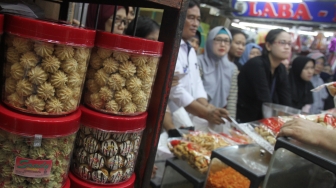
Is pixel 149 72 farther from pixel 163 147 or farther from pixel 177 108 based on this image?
pixel 177 108

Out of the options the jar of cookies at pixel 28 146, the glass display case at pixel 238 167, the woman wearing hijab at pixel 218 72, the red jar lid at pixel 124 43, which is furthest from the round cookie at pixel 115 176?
the woman wearing hijab at pixel 218 72

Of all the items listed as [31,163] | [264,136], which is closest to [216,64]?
[264,136]

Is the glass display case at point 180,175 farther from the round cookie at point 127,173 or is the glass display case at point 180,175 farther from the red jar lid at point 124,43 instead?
the red jar lid at point 124,43

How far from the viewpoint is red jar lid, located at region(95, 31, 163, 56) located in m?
0.57

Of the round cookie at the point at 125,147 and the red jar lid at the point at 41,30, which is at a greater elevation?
the red jar lid at the point at 41,30

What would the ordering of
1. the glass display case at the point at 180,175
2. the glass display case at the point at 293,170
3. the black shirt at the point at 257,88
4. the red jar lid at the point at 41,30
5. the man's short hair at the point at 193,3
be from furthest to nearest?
the black shirt at the point at 257,88 < the man's short hair at the point at 193,3 < the glass display case at the point at 180,175 < the glass display case at the point at 293,170 < the red jar lid at the point at 41,30

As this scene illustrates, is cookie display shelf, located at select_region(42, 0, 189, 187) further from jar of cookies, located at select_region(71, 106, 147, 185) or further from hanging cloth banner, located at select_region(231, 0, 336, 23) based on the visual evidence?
hanging cloth banner, located at select_region(231, 0, 336, 23)

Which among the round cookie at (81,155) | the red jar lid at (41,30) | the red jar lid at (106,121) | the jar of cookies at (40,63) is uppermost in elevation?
the red jar lid at (41,30)

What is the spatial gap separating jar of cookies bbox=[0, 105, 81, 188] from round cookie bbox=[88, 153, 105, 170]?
0.09 metres

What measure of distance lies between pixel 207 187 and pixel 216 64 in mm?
1695

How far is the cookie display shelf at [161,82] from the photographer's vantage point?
0.61 metres

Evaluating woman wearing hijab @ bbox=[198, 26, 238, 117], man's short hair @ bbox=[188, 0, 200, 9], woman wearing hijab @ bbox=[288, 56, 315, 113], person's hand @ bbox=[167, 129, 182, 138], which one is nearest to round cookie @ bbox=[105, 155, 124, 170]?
person's hand @ bbox=[167, 129, 182, 138]

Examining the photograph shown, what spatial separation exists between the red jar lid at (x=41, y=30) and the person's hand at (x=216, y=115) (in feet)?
4.07

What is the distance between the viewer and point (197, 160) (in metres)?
1.16
